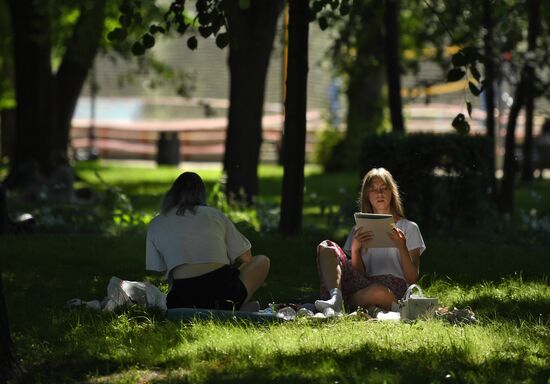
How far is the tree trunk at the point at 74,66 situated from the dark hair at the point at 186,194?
14.7 metres

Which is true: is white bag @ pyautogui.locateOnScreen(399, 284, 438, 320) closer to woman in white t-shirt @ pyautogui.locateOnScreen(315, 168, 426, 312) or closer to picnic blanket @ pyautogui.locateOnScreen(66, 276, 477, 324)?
picnic blanket @ pyautogui.locateOnScreen(66, 276, 477, 324)

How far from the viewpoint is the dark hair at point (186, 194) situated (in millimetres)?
8953

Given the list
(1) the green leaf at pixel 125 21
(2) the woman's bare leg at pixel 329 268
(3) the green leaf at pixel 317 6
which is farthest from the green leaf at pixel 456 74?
(1) the green leaf at pixel 125 21

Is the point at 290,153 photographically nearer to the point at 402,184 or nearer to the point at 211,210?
the point at 402,184

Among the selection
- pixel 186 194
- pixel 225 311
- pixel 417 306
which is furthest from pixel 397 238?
pixel 186 194

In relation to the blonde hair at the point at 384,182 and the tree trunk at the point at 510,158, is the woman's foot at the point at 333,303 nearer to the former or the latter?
the blonde hair at the point at 384,182

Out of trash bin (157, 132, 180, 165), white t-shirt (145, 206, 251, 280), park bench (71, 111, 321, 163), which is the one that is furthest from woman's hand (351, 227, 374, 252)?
park bench (71, 111, 321, 163)

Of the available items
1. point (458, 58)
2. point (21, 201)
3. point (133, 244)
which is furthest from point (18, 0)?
point (458, 58)

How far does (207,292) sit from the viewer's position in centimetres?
888

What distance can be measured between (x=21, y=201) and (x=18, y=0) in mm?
4138

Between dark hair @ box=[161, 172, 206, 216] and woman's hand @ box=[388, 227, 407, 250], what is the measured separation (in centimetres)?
128

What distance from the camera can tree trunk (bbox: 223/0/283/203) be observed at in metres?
16.9

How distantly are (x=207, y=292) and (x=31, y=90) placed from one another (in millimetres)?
13494

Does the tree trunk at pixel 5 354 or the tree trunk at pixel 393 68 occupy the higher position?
the tree trunk at pixel 393 68
